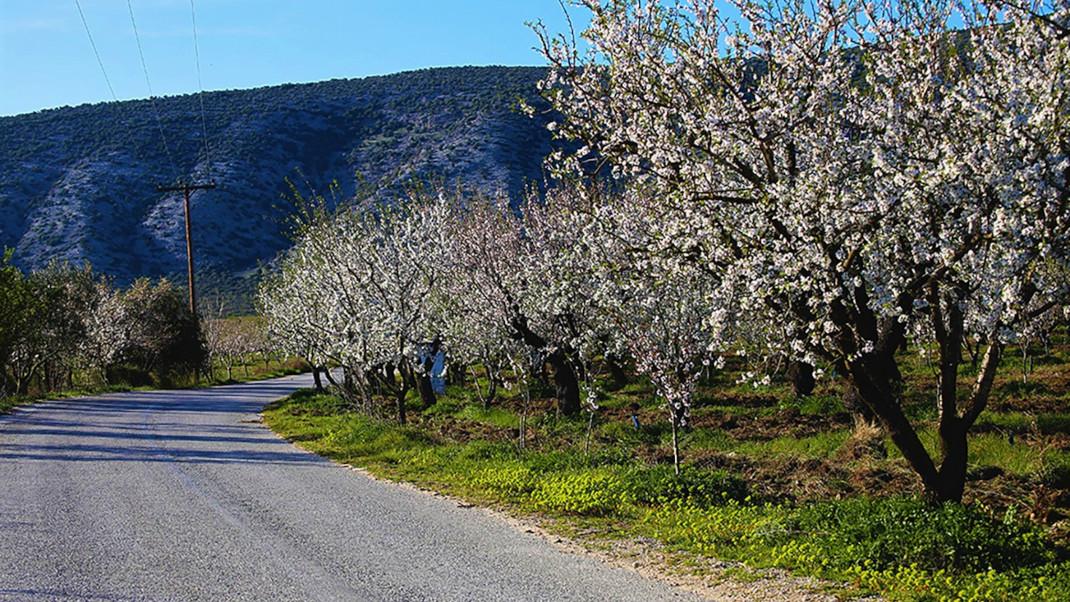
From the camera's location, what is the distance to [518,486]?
12281 mm

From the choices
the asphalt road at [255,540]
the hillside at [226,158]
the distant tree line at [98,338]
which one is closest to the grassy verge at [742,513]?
the asphalt road at [255,540]

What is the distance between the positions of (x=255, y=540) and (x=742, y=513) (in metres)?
4.89

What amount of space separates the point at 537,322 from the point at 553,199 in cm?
338

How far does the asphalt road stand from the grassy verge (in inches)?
38.3

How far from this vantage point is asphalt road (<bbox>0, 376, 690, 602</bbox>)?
24.6ft

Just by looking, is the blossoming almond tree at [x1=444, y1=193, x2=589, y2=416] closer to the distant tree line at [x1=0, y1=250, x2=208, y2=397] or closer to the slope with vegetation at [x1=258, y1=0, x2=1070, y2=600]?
the slope with vegetation at [x1=258, y1=0, x2=1070, y2=600]

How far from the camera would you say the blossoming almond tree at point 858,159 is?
23.7 ft

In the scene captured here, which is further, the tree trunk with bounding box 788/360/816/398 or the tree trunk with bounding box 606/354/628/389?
the tree trunk with bounding box 606/354/628/389

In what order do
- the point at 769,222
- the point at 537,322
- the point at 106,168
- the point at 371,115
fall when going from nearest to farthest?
the point at 769,222 < the point at 537,322 < the point at 106,168 < the point at 371,115

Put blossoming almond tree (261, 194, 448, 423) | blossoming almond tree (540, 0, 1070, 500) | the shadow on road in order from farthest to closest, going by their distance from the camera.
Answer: blossoming almond tree (261, 194, 448, 423) → the shadow on road → blossoming almond tree (540, 0, 1070, 500)

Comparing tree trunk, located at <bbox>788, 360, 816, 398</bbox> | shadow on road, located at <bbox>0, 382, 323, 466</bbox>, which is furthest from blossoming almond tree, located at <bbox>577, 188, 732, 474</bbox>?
tree trunk, located at <bbox>788, 360, 816, 398</bbox>

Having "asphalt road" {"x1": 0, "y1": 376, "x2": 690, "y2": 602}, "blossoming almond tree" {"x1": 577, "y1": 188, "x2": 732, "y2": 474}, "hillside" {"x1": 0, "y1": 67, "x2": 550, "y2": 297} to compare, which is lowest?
"asphalt road" {"x1": 0, "y1": 376, "x2": 690, "y2": 602}

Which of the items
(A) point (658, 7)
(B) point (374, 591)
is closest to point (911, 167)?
(A) point (658, 7)

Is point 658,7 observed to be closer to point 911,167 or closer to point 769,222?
point 769,222
